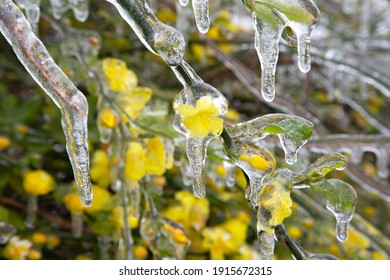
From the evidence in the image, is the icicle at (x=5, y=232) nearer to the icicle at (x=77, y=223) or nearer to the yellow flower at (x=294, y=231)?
the icicle at (x=77, y=223)

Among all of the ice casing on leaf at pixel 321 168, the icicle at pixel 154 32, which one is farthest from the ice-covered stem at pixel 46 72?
Answer: the ice casing on leaf at pixel 321 168

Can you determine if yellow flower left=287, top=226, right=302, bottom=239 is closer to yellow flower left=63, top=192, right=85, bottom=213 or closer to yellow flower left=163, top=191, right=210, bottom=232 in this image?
yellow flower left=163, top=191, right=210, bottom=232

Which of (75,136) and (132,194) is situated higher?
(75,136)

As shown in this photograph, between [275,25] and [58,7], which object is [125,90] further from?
[275,25]

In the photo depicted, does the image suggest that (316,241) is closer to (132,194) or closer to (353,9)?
(132,194)

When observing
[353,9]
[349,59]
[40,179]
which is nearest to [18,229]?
[40,179]
